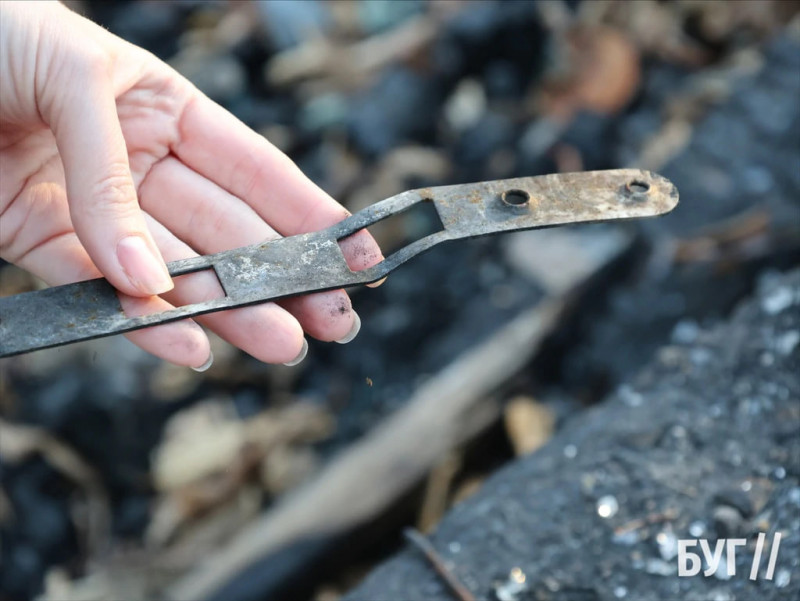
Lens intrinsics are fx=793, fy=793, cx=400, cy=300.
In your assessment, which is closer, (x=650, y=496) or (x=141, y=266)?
(x=141, y=266)

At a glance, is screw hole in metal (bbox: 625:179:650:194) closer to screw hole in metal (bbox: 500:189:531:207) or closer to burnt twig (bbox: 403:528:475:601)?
screw hole in metal (bbox: 500:189:531:207)

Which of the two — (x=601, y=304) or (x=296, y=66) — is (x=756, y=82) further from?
(x=296, y=66)

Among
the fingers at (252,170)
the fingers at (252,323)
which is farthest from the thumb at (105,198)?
the fingers at (252,170)

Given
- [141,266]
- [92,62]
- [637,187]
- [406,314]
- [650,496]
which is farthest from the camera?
[406,314]

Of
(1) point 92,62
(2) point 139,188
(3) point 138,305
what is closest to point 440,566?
(3) point 138,305

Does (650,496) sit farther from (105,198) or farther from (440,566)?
(105,198)

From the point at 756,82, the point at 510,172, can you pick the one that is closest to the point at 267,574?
the point at 510,172

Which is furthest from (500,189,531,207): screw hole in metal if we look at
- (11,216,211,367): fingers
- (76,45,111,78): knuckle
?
(76,45,111,78): knuckle
